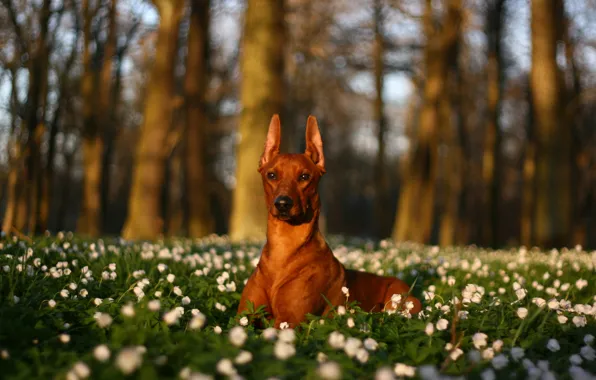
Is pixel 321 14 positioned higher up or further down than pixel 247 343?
higher up

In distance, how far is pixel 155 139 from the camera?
605 inches

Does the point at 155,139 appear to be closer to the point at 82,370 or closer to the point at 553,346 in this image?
the point at 553,346

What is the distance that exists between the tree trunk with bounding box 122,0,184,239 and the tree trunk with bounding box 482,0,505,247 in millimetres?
14165

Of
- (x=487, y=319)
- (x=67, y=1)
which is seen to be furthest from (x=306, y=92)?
(x=487, y=319)

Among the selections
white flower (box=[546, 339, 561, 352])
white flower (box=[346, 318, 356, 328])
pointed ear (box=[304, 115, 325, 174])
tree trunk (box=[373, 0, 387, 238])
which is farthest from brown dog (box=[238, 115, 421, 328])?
tree trunk (box=[373, 0, 387, 238])

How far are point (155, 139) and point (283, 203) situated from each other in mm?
11401

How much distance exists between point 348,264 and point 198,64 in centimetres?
1325

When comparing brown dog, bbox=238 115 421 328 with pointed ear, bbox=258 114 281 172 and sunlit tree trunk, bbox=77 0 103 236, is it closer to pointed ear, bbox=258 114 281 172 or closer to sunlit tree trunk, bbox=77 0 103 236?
pointed ear, bbox=258 114 281 172

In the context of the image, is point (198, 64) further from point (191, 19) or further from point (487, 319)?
point (487, 319)

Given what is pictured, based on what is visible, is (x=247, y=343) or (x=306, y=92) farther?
(x=306, y=92)

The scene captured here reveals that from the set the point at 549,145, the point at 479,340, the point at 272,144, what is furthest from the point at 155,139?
the point at 479,340

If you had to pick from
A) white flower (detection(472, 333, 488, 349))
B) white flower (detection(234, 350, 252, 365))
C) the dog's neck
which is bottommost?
white flower (detection(472, 333, 488, 349))

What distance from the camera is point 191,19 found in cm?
1933

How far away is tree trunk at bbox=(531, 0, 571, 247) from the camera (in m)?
13.8
